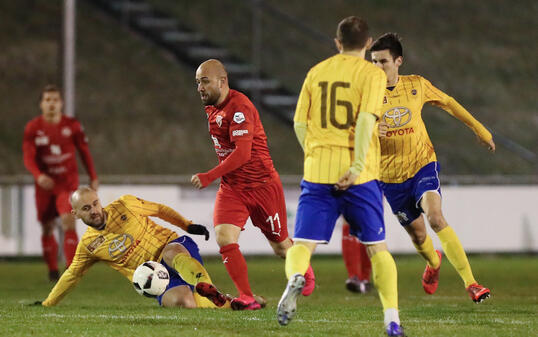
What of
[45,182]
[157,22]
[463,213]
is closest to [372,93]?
[45,182]

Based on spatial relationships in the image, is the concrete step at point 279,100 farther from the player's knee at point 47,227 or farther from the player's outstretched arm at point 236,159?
the player's outstretched arm at point 236,159

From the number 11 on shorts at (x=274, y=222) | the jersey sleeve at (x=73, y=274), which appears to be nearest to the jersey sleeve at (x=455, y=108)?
the number 11 on shorts at (x=274, y=222)

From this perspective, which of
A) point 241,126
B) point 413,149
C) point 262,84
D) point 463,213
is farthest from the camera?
point 262,84

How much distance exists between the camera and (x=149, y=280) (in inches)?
272

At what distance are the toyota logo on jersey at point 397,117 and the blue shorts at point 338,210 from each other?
221 cm

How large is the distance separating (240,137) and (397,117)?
1472 mm

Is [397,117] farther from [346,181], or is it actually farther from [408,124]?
[346,181]

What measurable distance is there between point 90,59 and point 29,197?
23.3ft

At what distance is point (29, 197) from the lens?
14.2 m

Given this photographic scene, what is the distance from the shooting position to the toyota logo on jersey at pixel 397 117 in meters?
7.56

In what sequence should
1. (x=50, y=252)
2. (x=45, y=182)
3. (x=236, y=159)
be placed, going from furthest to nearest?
(x=50, y=252) → (x=45, y=182) → (x=236, y=159)

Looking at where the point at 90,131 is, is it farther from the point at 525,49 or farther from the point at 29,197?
the point at 525,49

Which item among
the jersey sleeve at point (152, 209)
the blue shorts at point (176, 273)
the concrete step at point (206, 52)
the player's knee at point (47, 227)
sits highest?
the concrete step at point (206, 52)

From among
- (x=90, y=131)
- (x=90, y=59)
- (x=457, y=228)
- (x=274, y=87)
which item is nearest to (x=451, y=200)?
(x=457, y=228)
